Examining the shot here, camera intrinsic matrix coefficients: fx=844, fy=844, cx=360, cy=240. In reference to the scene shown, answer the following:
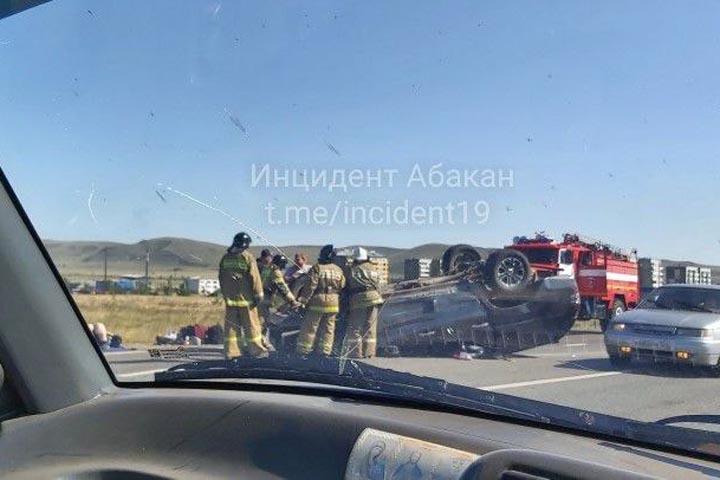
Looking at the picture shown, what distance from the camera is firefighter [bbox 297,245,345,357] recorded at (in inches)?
139

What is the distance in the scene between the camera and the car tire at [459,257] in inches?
128

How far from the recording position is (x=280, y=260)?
11.9 feet

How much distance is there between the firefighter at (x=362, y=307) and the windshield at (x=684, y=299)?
107 centimetres

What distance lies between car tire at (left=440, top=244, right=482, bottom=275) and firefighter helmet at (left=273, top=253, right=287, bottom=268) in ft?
2.29

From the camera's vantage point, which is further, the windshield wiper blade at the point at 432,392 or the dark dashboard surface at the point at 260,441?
the windshield wiper blade at the point at 432,392

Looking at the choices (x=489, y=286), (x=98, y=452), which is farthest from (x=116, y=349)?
(x=489, y=286)

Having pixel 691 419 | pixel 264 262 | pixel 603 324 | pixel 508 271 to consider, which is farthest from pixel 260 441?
pixel 691 419

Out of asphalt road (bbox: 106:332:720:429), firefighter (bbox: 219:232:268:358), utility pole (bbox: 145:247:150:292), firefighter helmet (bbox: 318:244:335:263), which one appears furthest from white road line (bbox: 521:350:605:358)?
utility pole (bbox: 145:247:150:292)

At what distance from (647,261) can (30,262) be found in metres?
2.53

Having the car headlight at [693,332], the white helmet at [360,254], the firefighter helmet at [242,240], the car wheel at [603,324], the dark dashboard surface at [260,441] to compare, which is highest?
the firefighter helmet at [242,240]

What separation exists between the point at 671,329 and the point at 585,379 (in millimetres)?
347

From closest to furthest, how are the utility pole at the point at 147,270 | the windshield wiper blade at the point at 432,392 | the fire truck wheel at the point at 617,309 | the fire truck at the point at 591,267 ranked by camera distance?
the windshield wiper blade at the point at 432,392 < the fire truck at the point at 591,267 < the fire truck wheel at the point at 617,309 < the utility pole at the point at 147,270

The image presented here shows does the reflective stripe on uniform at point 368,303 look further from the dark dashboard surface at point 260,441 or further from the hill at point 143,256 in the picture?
the dark dashboard surface at point 260,441

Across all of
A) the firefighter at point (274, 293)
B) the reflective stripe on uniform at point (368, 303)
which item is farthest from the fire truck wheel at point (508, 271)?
the firefighter at point (274, 293)
